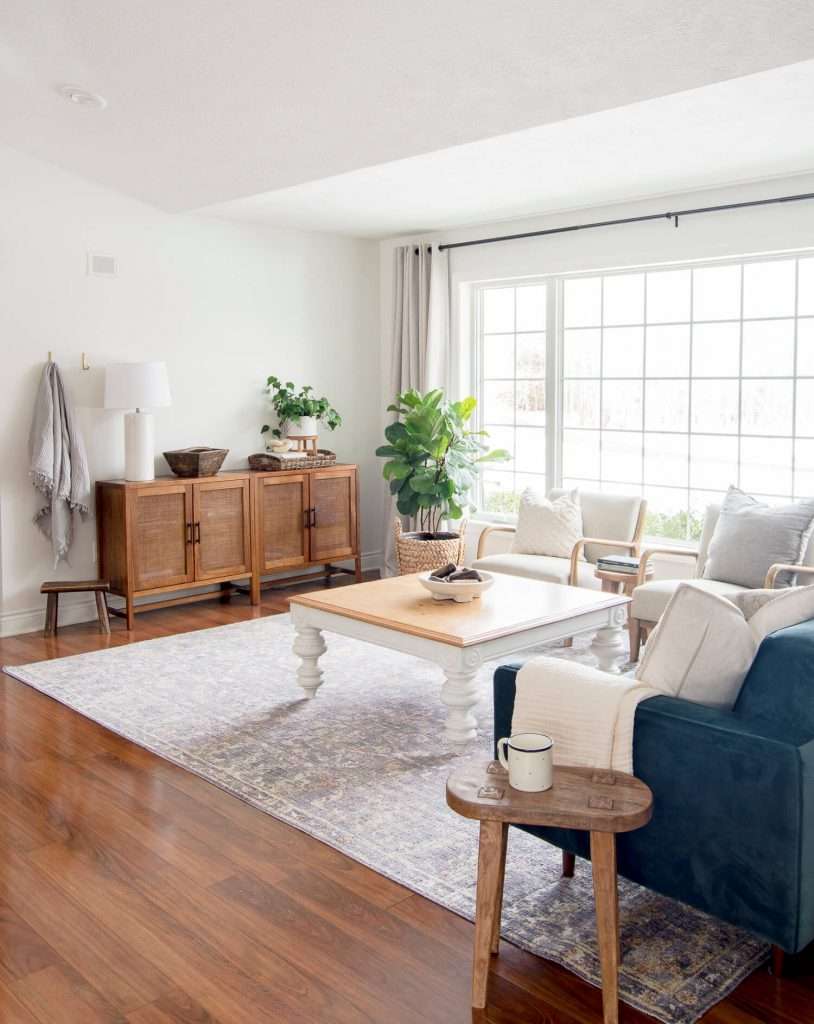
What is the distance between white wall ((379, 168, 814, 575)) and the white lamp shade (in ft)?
6.75

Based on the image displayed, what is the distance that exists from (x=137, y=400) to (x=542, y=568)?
2.47 meters

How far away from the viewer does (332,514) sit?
667 centimetres

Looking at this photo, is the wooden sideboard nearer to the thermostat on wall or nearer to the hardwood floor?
the thermostat on wall

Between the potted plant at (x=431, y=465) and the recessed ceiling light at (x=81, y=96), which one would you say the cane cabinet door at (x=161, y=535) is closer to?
the potted plant at (x=431, y=465)

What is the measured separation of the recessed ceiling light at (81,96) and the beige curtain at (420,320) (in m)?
2.70

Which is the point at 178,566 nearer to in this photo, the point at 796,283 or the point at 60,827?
the point at 60,827

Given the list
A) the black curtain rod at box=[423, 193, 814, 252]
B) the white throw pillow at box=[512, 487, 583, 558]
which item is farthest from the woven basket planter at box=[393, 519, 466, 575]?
the black curtain rod at box=[423, 193, 814, 252]

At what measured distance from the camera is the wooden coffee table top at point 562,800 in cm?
199

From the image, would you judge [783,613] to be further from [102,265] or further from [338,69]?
[102,265]

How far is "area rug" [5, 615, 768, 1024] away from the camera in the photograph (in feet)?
7.61

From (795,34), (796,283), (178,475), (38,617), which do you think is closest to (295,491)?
(178,475)

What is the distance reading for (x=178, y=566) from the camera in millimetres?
5773

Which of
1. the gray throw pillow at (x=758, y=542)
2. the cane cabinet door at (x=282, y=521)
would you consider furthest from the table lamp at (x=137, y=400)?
the gray throw pillow at (x=758, y=542)

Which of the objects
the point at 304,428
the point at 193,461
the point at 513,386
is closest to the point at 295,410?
the point at 304,428
